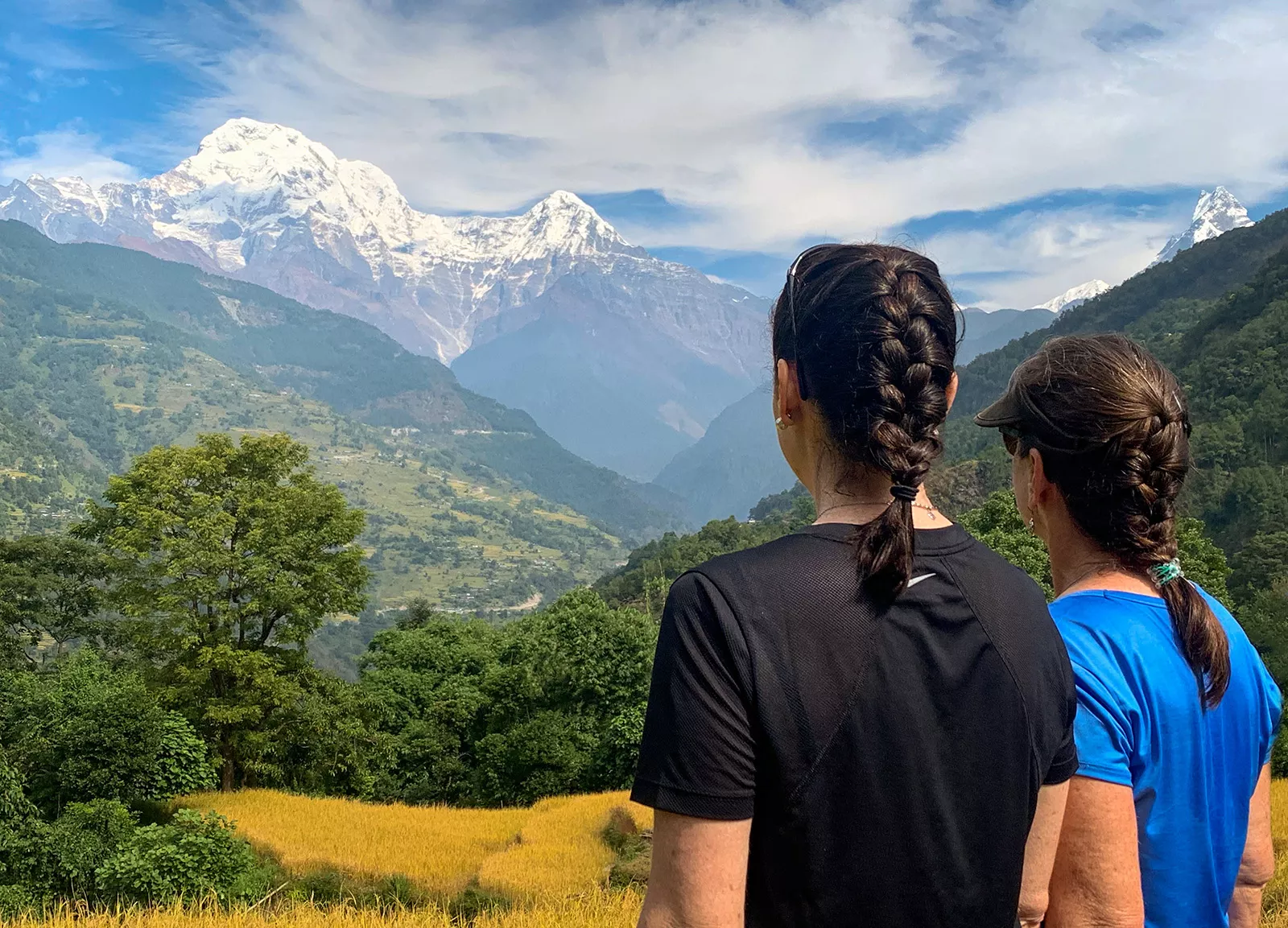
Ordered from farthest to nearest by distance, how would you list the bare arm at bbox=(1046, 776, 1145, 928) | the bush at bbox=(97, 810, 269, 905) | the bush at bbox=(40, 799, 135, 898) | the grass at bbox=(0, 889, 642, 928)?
1. the bush at bbox=(40, 799, 135, 898)
2. the bush at bbox=(97, 810, 269, 905)
3. the grass at bbox=(0, 889, 642, 928)
4. the bare arm at bbox=(1046, 776, 1145, 928)

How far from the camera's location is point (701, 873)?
1430 mm

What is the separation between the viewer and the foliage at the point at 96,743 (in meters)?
15.6

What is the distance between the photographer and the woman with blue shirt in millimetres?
1843

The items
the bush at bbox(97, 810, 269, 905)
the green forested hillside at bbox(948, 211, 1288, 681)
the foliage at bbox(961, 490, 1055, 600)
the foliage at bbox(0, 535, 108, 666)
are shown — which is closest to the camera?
the bush at bbox(97, 810, 269, 905)

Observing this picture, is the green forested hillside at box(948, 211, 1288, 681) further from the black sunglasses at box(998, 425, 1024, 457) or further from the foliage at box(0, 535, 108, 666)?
the foliage at box(0, 535, 108, 666)

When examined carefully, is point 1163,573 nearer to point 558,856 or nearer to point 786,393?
point 786,393

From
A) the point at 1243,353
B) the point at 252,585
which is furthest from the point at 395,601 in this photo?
the point at 252,585

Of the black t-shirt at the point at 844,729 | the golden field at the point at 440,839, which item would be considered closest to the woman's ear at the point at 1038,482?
the black t-shirt at the point at 844,729

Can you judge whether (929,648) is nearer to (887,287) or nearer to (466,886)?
(887,287)

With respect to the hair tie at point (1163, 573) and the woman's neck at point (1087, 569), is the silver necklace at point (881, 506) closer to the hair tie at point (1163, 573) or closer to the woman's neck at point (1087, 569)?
the woman's neck at point (1087, 569)

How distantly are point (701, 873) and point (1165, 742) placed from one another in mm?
1136

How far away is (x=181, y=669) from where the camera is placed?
1919 cm

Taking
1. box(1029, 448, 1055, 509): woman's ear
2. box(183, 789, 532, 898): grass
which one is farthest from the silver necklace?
box(183, 789, 532, 898): grass

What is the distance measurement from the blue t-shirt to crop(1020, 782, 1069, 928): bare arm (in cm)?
10
